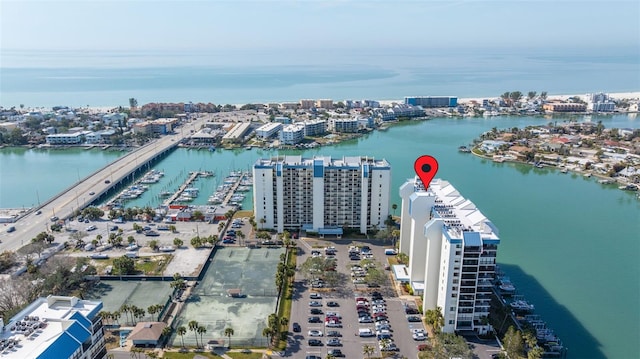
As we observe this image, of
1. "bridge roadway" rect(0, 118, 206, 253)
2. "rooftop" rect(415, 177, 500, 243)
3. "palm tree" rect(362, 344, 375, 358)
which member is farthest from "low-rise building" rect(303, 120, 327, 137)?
"palm tree" rect(362, 344, 375, 358)

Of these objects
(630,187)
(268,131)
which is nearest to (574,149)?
(630,187)

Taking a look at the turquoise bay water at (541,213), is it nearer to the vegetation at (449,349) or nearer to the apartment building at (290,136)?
the apartment building at (290,136)

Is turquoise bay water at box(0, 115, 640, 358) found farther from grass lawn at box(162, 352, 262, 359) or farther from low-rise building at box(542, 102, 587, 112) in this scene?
low-rise building at box(542, 102, 587, 112)

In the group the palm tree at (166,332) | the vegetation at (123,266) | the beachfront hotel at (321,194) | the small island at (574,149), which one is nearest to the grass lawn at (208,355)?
the palm tree at (166,332)

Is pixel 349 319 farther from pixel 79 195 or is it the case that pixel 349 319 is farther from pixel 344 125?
pixel 344 125

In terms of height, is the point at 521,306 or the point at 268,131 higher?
the point at 268,131

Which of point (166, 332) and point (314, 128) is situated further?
point (314, 128)
